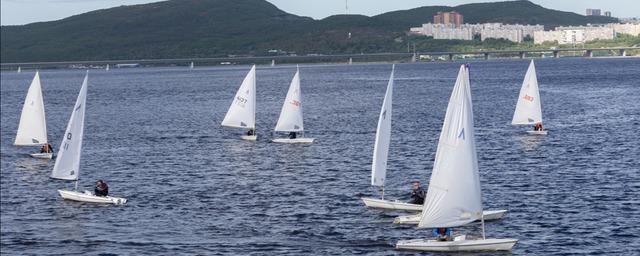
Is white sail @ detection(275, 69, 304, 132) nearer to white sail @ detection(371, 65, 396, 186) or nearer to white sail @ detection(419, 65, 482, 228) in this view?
white sail @ detection(371, 65, 396, 186)

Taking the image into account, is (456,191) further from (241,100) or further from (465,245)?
(241,100)

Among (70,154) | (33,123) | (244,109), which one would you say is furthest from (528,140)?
(70,154)

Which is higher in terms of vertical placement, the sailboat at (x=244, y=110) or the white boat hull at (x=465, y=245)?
the sailboat at (x=244, y=110)

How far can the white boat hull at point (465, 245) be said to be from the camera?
4856 centimetres

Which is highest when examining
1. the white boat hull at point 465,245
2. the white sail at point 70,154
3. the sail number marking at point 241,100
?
the sail number marking at point 241,100

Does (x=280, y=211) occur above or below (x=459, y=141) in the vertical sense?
below

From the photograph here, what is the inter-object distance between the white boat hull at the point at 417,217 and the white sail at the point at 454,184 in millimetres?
6794

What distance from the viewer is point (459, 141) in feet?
158

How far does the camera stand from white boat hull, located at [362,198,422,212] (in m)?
59.1

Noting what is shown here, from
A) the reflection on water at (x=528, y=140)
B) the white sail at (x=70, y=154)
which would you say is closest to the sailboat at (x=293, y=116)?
the reflection on water at (x=528, y=140)

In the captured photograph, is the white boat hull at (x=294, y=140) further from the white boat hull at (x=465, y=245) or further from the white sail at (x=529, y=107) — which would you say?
the white boat hull at (x=465, y=245)

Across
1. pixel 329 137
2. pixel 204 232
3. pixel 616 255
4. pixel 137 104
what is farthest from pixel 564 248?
pixel 137 104

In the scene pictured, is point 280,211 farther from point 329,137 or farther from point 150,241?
point 329,137

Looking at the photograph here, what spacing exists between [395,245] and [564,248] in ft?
22.7
